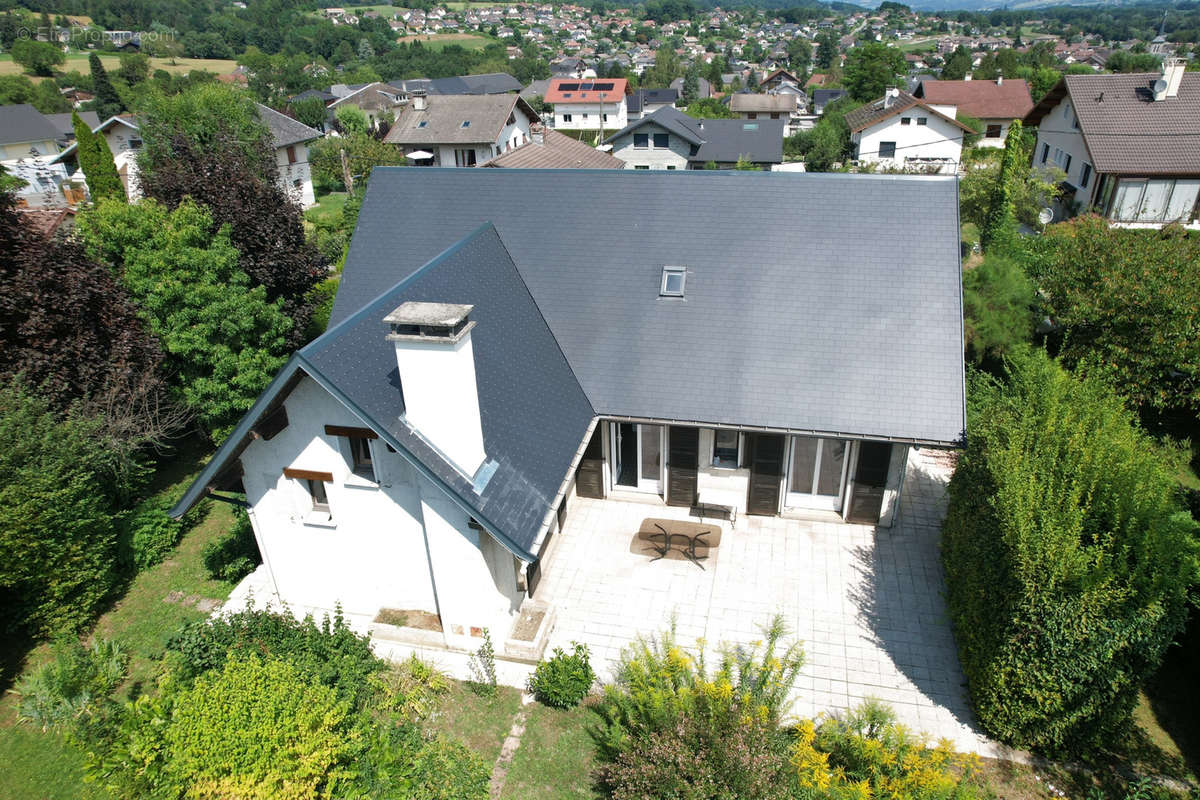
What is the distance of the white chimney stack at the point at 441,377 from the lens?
10789 millimetres

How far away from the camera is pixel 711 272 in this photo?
17359 mm

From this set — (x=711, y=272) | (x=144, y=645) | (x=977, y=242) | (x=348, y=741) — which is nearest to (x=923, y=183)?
(x=711, y=272)

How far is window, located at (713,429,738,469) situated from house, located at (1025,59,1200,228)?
107 ft

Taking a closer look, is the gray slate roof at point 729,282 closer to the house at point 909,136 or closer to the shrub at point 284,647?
the shrub at point 284,647

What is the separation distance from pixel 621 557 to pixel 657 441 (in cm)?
306

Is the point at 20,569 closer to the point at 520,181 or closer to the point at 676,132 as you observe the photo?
the point at 520,181

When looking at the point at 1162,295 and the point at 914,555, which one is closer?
the point at 914,555

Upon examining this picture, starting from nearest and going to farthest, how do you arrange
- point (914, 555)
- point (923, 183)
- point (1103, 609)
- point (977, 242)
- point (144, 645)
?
point (1103, 609), point (144, 645), point (914, 555), point (923, 183), point (977, 242)

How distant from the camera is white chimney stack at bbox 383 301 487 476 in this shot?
10789mm

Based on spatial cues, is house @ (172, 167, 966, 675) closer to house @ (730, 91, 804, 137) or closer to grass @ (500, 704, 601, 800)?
grass @ (500, 704, 601, 800)

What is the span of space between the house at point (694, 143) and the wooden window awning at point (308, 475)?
47.9 metres

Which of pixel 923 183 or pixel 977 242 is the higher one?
pixel 923 183

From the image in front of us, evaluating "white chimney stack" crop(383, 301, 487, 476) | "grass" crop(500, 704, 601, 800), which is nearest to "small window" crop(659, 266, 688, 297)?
"white chimney stack" crop(383, 301, 487, 476)

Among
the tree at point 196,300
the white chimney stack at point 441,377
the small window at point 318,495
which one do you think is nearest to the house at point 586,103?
the tree at point 196,300
